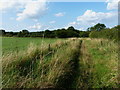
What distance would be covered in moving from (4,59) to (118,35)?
13.3m

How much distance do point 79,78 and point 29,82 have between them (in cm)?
198

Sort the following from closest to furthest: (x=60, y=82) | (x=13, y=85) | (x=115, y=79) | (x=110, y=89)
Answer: (x=13, y=85) → (x=110, y=89) → (x=60, y=82) → (x=115, y=79)

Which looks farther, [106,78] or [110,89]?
[106,78]

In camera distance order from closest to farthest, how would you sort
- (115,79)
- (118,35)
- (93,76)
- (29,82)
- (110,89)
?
(29,82)
(110,89)
(115,79)
(93,76)
(118,35)

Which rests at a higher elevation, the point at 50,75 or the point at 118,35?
the point at 118,35

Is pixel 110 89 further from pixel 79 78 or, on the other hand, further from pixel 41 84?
pixel 41 84

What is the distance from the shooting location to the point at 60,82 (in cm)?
493

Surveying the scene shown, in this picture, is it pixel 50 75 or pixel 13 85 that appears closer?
pixel 13 85

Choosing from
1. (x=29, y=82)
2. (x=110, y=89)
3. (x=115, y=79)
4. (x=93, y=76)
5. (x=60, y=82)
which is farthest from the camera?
(x=93, y=76)

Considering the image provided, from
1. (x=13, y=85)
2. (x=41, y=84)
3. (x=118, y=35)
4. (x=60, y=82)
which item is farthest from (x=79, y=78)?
(x=118, y=35)

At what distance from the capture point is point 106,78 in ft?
18.4

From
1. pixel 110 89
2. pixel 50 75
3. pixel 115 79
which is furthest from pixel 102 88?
pixel 50 75

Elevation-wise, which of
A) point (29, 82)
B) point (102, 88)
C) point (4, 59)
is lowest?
point (102, 88)

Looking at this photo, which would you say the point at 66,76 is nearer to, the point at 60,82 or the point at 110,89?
the point at 60,82
